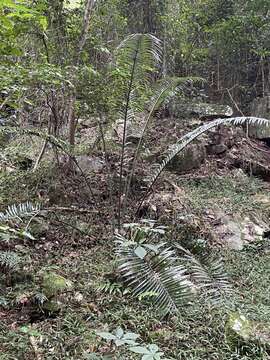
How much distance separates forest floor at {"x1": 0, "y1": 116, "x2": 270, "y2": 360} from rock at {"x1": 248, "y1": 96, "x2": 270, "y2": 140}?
1.98 metres

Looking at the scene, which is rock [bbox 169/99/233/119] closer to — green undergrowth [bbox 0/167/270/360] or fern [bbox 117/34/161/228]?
fern [bbox 117/34/161/228]

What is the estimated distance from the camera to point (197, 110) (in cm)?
724

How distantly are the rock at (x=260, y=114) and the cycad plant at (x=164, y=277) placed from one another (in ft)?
15.4

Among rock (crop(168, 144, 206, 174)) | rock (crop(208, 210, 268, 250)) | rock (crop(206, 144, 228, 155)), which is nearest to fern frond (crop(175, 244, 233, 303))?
Result: rock (crop(208, 210, 268, 250))

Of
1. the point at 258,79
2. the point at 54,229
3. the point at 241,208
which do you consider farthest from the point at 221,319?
the point at 258,79

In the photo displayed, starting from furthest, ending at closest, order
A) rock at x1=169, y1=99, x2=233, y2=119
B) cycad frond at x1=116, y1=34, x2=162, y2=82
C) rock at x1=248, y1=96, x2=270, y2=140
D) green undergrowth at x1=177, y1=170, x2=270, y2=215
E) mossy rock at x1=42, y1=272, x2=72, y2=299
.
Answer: rock at x1=248, y1=96, x2=270, y2=140, rock at x1=169, y1=99, x2=233, y2=119, green undergrowth at x1=177, y1=170, x2=270, y2=215, cycad frond at x1=116, y1=34, x2=162, y2=82, mossy rock at x1=42, y1=272, x2=72, y2=299

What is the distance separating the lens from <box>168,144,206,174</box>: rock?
A: 6.08 metres

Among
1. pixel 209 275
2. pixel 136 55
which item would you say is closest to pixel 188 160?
pixel 136 55

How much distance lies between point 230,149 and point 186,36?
2622 millimetres

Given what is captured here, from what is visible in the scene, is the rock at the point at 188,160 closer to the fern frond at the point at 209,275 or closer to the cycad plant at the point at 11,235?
the fern frond at the point at 209,275

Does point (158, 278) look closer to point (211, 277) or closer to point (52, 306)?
point (211, 277)

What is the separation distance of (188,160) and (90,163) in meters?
1.70

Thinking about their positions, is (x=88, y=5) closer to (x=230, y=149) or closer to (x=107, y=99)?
(x=107, y=99)

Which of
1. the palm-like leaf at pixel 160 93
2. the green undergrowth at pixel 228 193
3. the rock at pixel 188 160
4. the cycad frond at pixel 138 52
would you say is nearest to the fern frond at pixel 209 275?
the green undergrowth at pixel 228 193
